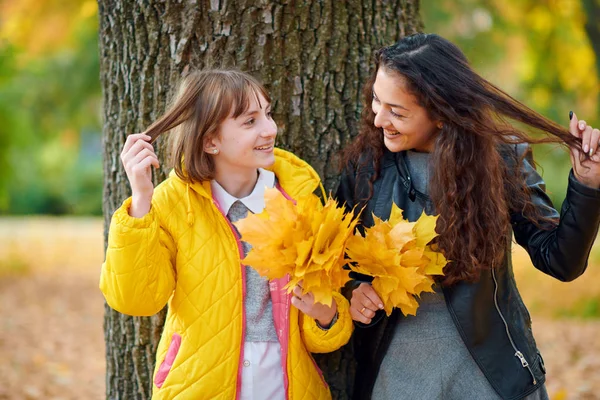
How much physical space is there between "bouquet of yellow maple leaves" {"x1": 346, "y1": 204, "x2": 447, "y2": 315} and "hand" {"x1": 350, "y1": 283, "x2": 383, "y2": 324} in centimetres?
4

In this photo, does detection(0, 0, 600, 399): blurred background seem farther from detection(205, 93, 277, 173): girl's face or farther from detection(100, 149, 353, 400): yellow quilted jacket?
detection(205, 93, 277, 173): girl's face

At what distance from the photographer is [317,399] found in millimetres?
2537

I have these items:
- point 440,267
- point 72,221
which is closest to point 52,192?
point 72,221

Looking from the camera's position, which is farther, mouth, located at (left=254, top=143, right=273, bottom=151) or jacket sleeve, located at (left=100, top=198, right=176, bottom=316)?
mouth, located at (left=254, top=143, right=273, bottom=151)

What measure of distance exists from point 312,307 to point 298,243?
34 centimetres

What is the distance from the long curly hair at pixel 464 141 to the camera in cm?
244

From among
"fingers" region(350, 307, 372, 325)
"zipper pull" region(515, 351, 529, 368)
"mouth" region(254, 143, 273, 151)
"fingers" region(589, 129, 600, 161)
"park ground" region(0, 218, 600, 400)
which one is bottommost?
"park ground" region(0, 218, 600, 400)

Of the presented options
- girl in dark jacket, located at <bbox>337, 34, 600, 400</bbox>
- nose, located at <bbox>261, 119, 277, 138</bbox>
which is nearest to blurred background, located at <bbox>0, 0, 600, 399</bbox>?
girl in dark jacket, located at <bbox>337, 34, 600, 400</bbox>

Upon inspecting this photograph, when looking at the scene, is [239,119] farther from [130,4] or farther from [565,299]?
[565,299]

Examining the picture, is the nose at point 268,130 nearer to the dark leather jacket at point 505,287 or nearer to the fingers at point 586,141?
the dark leather jacket at point 505,287

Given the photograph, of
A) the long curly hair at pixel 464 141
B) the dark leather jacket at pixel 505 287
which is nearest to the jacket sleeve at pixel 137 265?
the dark leather jacket at pixel 505 287

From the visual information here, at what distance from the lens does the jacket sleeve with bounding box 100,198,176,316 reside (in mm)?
2252

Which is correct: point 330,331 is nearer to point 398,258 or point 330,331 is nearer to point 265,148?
point 398,258

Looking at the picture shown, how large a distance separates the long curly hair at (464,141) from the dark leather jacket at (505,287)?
8 cm
